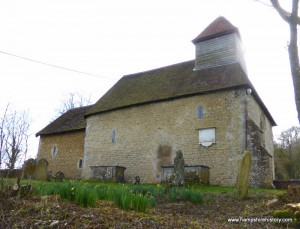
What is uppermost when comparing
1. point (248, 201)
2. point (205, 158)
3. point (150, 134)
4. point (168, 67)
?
point (168, 67)

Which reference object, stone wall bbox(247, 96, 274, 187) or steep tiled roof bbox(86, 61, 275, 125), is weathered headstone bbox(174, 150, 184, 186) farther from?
steep tiled roof bbox(86, 61, 275, 125)

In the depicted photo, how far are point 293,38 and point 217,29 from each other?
12455mm

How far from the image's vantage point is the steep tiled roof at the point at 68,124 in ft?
76.9

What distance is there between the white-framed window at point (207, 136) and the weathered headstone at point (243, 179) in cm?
651

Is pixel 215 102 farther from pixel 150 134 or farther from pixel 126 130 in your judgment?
pixel 126 130

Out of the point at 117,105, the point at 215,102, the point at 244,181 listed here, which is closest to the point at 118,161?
the point at 117,105

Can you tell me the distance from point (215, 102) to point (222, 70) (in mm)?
2662

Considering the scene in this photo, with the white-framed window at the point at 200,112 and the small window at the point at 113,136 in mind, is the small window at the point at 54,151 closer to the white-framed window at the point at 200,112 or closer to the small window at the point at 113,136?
the small window at the point at 113,136

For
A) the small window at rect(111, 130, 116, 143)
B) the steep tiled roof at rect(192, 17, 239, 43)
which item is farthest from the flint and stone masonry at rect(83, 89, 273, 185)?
the steep tiled roof at rect(192, 17, 239, 43)

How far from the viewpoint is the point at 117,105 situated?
67.4ft

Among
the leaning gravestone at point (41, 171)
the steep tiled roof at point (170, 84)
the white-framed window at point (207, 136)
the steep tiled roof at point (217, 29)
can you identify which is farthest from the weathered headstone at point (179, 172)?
the steep tiled roof at point (217, 29)

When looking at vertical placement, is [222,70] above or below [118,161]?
above

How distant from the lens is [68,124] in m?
24.4

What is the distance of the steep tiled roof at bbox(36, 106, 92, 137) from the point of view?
76.9 ft
